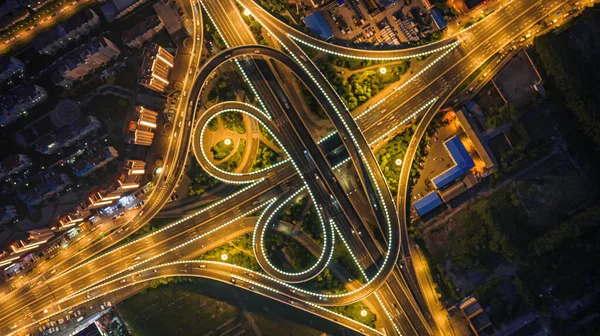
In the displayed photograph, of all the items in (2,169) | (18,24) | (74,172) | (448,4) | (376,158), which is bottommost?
(376,158)

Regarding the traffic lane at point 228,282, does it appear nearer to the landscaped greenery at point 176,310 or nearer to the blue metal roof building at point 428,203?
the landscaped greenery at point 176,310

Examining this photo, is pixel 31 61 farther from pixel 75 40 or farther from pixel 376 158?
pixel 376 158

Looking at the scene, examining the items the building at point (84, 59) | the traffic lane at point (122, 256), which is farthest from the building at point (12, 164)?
the traffic lane at point (122, 256)

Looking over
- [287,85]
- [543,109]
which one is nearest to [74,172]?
[287,85]

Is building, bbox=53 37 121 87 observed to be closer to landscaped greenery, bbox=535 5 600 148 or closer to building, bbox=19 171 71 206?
building, bbox=19 171 71 206

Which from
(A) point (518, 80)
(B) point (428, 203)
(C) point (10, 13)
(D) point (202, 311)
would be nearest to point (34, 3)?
(C) point (10, 13)

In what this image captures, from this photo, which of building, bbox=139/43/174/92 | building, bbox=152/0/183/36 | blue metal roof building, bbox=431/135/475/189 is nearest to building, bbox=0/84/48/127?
building, bbox=139/43/174/92
